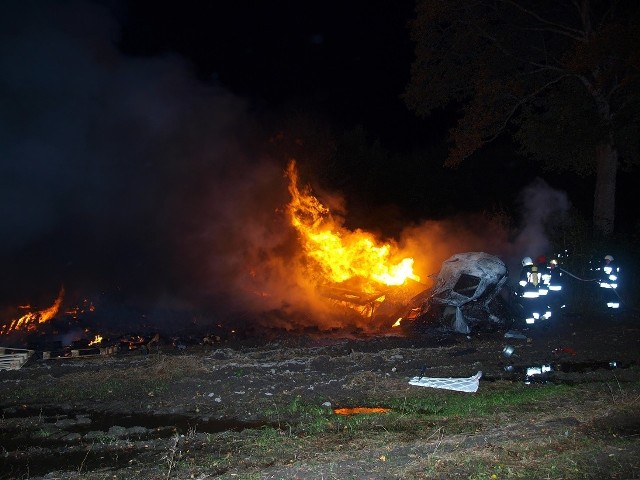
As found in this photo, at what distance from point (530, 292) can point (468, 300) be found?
1368 millimetres

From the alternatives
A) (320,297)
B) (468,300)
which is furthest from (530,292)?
(320,297)

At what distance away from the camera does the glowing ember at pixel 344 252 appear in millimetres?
16359

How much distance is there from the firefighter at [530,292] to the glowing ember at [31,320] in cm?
1239

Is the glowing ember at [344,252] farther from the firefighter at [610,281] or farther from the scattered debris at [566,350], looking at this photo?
the scattered debris at [566,350]

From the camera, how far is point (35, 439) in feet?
21.8

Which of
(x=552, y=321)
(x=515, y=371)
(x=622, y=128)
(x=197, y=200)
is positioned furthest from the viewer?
(x=197, y=200)

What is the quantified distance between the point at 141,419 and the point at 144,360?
10.8ft

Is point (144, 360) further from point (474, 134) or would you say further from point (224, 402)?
point (474, 134)

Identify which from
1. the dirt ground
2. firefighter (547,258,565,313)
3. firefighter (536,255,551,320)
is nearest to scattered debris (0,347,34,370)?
the dirt ground

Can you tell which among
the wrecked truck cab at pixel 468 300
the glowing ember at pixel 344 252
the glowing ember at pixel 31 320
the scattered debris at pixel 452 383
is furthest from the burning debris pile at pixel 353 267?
the glowing ember at pixel 31 320

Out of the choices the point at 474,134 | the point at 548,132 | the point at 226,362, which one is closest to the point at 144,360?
the point at 226,362

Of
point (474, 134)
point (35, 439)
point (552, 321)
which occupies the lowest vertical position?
point (35, 439)

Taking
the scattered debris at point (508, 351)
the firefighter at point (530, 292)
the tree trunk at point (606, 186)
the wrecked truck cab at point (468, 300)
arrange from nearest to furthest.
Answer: the scattered debris at point (508, 351), the firefighter at point (530, 292), the wrecked truck cab at point (468, 300), the tree trunk at point (606, 186)

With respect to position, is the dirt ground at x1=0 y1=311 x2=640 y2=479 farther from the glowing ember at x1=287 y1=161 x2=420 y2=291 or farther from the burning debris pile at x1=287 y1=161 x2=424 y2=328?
the glowing ember at x1=287 y1=161 x2=420 y2=291
